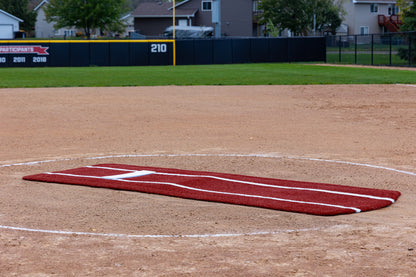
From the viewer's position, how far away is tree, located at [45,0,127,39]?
7075 centimetres

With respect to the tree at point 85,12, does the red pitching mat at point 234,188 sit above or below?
below

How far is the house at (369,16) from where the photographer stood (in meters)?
71.2

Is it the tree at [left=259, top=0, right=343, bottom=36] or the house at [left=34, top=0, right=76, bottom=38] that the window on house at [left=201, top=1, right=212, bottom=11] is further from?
the house at [left=34, top=0, right=76, bottom=38]

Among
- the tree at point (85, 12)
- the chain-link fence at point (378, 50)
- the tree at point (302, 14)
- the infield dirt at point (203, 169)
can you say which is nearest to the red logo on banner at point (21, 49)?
the chain-link fence at point (378, 50)

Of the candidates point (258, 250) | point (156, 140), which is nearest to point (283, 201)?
point (258, 250)

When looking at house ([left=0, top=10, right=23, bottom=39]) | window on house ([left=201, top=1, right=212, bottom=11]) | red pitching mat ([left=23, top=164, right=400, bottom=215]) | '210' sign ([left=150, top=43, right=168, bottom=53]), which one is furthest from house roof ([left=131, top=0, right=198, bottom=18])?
red pitching mat ([left=23, top=164, right=400, bottom=215])

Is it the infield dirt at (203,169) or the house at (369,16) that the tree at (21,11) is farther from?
the infield dirt at (203,169)

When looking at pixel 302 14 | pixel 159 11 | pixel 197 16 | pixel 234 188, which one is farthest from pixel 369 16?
pixel 234 188

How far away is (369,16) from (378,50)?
33.2 meters

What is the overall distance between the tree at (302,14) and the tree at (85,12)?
17468mm

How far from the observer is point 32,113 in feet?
52.2

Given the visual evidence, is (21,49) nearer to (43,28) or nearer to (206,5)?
(206,5)

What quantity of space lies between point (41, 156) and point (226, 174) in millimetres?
3500

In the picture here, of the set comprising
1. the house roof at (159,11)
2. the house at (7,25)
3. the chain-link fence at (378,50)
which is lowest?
the chain-link fence at (378,50)
